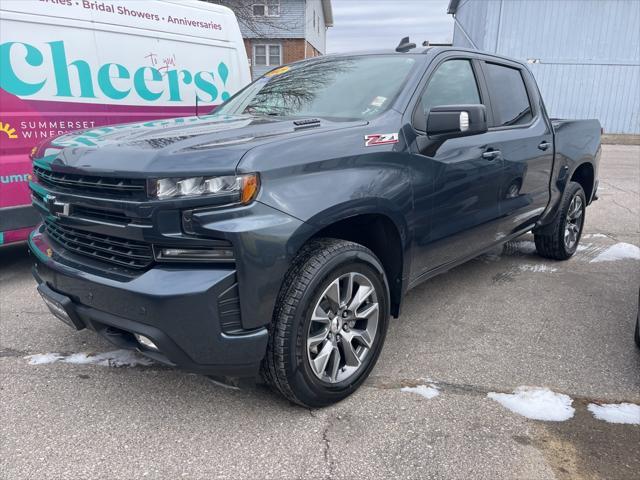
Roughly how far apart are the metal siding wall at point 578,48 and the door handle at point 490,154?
19.5 meters

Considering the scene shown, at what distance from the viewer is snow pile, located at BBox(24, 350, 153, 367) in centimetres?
321

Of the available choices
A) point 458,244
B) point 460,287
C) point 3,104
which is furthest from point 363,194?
point 3,104

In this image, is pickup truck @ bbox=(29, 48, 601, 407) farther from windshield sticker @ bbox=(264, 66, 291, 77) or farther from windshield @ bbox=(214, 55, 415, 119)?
windshield sticker @ bbox=(264, 66, 291, 77)

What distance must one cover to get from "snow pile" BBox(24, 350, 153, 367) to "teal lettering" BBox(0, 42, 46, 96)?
2294mm

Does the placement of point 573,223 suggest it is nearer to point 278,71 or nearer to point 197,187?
point 278,71

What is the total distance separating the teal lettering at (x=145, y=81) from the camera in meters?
5.29

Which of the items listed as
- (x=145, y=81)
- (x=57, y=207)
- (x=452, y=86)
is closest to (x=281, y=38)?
(x=145, y=81)

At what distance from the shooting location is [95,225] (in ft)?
7.94

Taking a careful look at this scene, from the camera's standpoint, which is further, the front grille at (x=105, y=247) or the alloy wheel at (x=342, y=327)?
the alloy wheel at (x=342, y=327)

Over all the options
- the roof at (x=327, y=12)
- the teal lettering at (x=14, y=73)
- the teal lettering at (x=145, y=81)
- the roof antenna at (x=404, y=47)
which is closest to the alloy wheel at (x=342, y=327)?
the roof antenna at (x=404, y=47)

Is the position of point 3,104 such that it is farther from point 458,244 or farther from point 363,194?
point 458,244

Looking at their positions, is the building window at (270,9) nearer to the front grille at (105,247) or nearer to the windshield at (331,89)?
the windshield at (331,89)

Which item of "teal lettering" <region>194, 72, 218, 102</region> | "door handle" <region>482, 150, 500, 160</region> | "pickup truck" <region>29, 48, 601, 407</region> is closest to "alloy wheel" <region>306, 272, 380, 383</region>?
"pickup truck" <region>29, 48, 601, 407</region>

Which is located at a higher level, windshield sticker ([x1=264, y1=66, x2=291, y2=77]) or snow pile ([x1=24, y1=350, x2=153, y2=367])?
windshield sticker ([x1=264, y1=66, x2=291, y2=77])
